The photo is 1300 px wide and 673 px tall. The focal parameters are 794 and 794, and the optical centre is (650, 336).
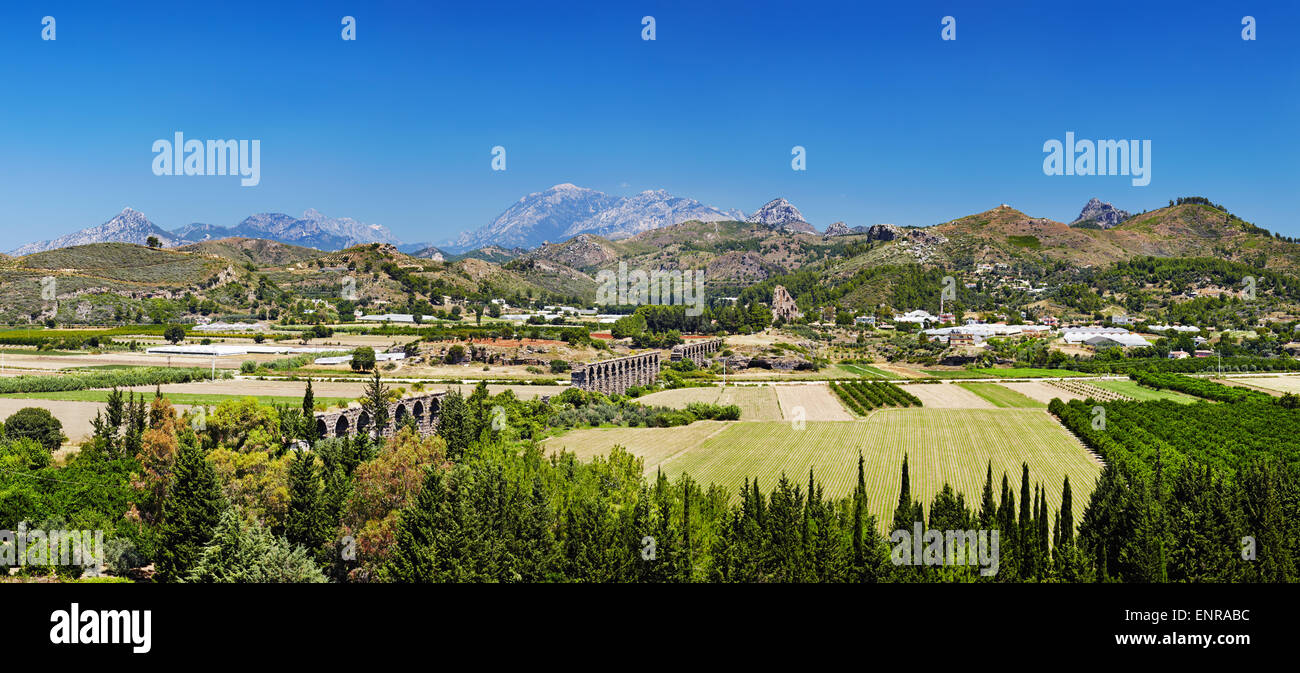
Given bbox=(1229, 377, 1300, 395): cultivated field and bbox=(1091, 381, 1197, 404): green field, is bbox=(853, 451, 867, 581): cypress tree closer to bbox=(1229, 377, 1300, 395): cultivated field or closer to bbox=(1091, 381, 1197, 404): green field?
bbox=(1091, 381, 1197, 404): green field

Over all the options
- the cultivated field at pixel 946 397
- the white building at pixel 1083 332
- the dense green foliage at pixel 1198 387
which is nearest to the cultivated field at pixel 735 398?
the cultivated field at pixel 946 397

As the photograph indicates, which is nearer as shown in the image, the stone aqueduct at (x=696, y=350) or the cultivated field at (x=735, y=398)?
the cultivated field at (x=735, y=398)

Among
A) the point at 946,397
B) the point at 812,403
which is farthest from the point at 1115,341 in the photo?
Result: the point at 812,403

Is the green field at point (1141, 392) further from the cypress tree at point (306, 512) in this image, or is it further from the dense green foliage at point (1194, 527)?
the cypress tree at point (306, 512)

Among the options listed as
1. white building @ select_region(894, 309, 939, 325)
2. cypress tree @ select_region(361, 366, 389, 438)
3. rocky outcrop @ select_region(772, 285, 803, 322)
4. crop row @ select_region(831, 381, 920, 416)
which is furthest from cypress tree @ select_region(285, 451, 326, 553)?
rocky outcrop @ select_region(772, 285, 803, 322)

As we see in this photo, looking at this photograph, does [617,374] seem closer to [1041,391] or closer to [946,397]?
[946,397]
